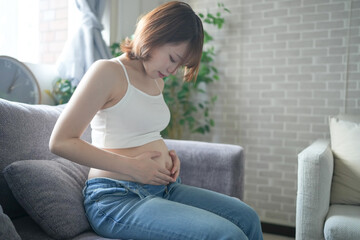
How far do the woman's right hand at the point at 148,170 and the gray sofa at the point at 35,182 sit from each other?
233 mm

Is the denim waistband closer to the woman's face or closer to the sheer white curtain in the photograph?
the woman's face

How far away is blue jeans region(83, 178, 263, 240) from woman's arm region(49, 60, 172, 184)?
0.24ft

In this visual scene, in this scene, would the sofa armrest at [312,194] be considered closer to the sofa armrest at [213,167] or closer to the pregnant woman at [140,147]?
the sofa armrest at [213,167]

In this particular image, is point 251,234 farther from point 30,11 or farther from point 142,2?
point 142,2

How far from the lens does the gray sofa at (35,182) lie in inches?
40.2

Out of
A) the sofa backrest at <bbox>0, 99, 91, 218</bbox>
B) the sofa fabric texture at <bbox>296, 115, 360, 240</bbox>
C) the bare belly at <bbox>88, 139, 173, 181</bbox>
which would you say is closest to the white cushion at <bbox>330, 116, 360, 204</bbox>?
the sofa fabric texture at <bbox>296, 115, 360, 240</bbox>

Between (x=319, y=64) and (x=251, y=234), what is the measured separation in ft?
5.60

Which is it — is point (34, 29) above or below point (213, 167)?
above

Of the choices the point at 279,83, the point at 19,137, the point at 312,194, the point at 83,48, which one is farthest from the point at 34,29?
the point at 312,194

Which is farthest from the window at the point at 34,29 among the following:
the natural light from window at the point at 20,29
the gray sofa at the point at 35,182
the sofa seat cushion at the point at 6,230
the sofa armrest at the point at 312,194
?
the sofa armrest at the point at 312,194

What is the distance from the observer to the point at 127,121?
1100 mm

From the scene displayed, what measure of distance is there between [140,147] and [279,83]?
173 centimetres

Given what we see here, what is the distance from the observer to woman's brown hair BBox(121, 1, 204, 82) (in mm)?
1127

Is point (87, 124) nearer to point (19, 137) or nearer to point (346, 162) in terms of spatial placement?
point (19, 137)
